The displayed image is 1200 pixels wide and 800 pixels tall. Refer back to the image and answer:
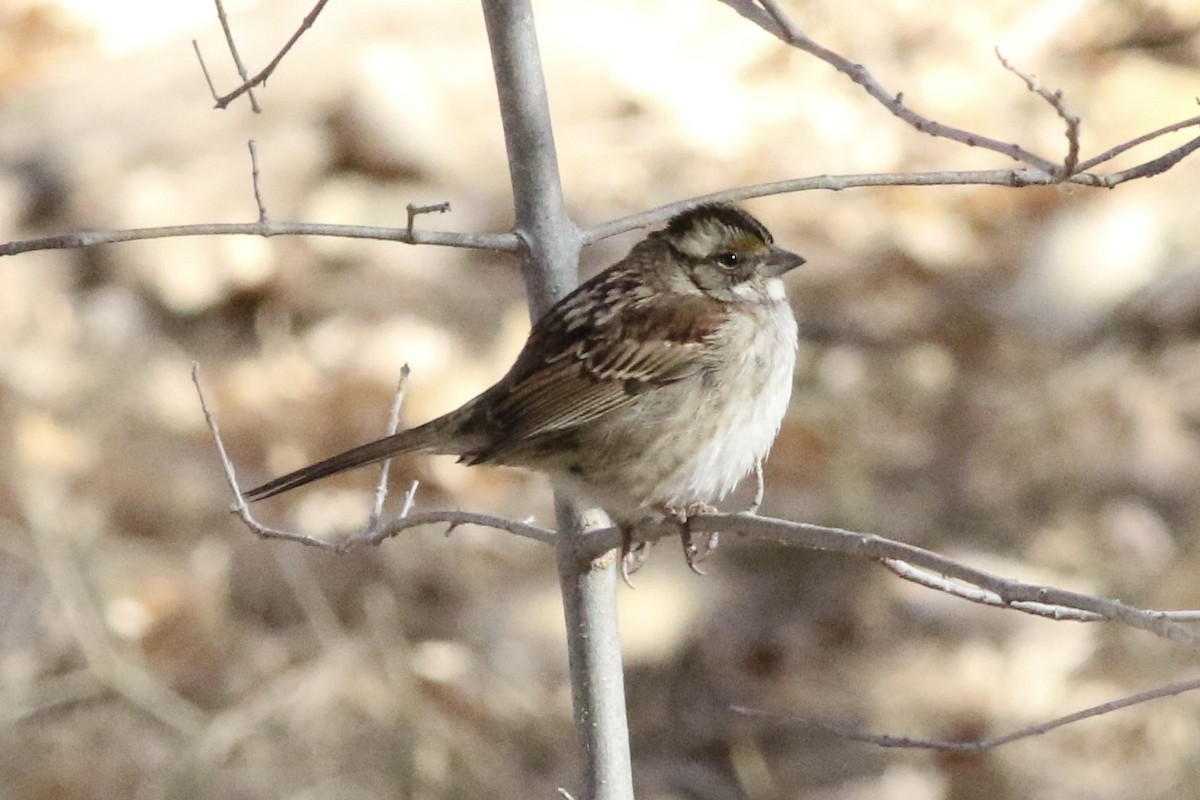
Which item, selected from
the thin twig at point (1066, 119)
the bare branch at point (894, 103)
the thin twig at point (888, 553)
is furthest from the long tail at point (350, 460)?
the thin twig at point (1066, 119)

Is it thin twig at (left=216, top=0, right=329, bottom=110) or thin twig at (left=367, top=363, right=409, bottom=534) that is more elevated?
thin twig at (left=216, top=0, right=329, bottom=110)

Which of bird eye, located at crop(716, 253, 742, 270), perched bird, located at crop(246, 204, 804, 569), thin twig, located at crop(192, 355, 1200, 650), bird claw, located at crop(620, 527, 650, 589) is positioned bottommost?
thin twig, located at crop(192, 355, 1200, 650)

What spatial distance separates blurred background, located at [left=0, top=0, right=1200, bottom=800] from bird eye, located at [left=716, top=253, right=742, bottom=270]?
1.44 m

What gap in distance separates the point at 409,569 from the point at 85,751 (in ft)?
3.20

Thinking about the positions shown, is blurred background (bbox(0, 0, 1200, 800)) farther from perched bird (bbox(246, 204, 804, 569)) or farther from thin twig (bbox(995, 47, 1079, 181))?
thin twig (bbox(995, 47, 1079, 181))

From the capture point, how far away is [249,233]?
6.92 ft

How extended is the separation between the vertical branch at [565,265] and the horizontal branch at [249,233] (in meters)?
0.11

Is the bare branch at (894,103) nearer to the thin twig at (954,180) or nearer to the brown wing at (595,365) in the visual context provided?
the thin twig at (954,180)

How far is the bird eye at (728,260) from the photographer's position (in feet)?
10.1

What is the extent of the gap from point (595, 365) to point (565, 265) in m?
0.51

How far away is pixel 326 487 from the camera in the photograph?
4711 mm

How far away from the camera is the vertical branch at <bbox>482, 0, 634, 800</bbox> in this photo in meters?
2.36

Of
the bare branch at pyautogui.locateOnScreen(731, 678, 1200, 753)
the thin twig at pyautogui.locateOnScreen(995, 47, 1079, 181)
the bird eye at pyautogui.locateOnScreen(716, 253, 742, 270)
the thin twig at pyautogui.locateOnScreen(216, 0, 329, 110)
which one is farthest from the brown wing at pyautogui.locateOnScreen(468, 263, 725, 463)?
the thin twig at pyautogui.locateOnScreen(995, 47, 1079, 181)

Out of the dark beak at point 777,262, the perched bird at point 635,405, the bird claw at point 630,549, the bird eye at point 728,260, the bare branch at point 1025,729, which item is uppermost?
the dark beak at point 777,262
